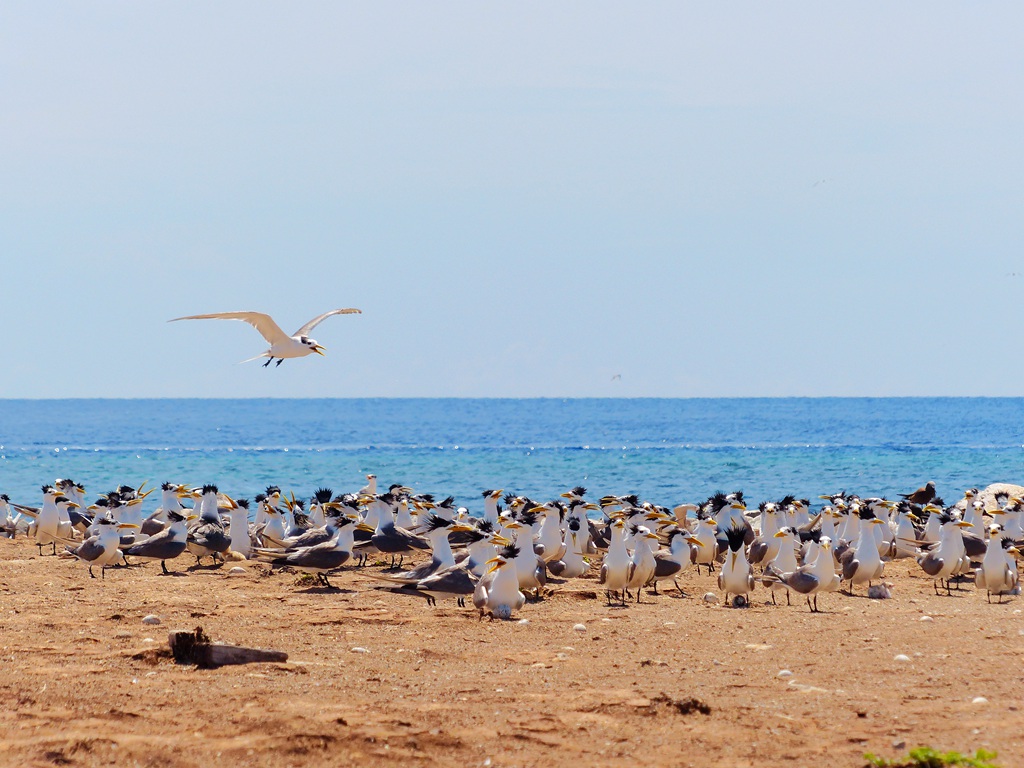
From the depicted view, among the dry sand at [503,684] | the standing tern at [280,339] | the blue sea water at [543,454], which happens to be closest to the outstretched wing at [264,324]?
the standing tern at [280,339]

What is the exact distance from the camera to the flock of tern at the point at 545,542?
13.2m

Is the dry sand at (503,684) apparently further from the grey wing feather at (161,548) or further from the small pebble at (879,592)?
the grey wing feather at (161,548)

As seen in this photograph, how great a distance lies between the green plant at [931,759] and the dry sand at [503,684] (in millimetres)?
250

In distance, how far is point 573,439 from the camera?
8844cm

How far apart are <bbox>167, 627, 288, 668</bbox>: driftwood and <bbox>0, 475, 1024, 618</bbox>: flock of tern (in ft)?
11.3

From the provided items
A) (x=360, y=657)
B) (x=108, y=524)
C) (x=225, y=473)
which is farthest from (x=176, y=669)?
(x=225, y=473)

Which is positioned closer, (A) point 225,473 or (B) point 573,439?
(A) point 225,473

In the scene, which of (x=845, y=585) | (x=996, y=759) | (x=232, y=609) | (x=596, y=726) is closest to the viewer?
(x=996, y=759)

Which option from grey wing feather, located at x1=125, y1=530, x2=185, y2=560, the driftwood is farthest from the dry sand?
grey wing feather, located at x1=125, y1=530, x2=185, y2=560

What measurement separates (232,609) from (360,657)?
3084 millimetres

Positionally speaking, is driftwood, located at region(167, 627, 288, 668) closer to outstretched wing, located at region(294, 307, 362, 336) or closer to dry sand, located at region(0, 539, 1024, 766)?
dry sand, located at region(0, 539, 1024, 766)

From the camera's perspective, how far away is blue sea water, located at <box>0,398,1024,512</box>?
41.6 metres

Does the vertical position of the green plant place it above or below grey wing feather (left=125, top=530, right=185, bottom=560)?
above

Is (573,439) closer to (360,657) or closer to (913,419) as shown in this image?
(913,419)
